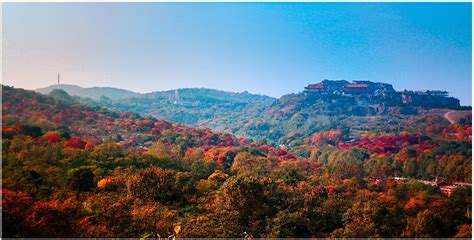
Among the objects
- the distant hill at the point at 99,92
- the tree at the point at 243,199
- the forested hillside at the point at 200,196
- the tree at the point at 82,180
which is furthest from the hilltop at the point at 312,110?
the tree at the point at 243,199

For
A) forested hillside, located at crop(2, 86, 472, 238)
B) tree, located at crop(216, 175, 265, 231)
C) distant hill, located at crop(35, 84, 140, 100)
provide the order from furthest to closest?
distant hill, located at crop(35, 84, 140, 100), tree, located at crop(216, 175, 265, 231), forested hillside, located at crop(2, 86, 472, 238)

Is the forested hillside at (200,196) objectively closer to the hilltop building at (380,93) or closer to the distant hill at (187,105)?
the hilltop building at (380,93)

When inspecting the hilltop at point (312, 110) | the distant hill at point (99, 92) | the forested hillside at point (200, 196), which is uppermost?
the distant hill at point (99, 92)

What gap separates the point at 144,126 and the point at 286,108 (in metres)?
22.3

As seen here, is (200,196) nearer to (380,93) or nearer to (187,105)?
(380,93)

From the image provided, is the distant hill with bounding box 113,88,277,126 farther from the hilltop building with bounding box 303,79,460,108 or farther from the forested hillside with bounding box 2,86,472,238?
the forested hillside with bounding box 2,86,472,238

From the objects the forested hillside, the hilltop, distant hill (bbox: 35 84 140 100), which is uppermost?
distant hill (bbox: 35 84 140 100)

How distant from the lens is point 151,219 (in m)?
6.14

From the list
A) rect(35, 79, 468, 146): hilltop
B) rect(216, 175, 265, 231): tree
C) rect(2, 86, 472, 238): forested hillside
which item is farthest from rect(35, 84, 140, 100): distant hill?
rect(216, 175, 265, 231): tree

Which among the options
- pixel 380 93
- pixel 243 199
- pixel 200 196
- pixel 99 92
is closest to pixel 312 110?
pixel 380 93

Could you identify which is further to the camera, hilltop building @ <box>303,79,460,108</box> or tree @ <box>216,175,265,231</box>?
hilltop building @ <box>303,79,460,108</box>

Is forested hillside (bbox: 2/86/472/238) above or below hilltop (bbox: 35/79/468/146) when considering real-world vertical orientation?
below

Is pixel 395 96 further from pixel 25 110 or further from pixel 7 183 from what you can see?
pixel 7 183

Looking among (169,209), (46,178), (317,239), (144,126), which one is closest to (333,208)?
(317,239)
